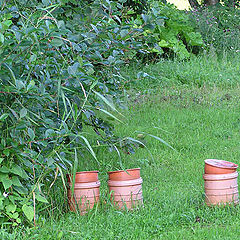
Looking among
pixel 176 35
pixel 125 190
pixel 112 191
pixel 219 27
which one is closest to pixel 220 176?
pixel 125 190

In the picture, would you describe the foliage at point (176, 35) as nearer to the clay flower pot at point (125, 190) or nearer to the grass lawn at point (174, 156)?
the grass lawn at point (174, 156)

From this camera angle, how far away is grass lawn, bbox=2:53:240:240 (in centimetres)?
306

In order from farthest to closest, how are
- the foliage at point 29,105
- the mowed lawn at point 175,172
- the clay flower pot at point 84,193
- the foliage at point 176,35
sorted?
the foliage at point 176,35 < the clay flower pot at point 84,193 < the mowed lawn at point 175,172 < the foliage at point 29,105

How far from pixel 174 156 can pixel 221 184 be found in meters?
1.65

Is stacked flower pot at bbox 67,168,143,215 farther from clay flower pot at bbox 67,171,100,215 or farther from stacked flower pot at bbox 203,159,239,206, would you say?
stacked flower pot at bbox 203,159,239,206

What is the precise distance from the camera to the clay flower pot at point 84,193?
340 cm

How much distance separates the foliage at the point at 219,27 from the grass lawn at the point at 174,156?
1.50 metres

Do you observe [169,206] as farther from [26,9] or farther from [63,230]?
[26,9]

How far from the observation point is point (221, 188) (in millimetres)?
3451

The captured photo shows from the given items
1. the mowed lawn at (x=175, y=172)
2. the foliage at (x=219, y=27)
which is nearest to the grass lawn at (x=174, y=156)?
the mowed lawn at (x=175, y=172)

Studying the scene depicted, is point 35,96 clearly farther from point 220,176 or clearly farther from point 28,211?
point 220,176

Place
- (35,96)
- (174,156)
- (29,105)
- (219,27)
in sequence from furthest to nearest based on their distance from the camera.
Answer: (219,27) < (174,156) < (29,105) < (35,96)

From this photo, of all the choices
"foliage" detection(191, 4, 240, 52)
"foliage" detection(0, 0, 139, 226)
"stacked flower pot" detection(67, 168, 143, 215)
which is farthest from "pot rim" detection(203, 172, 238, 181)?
"foliage" detection(191, 4, 240, 52)

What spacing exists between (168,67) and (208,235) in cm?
641
